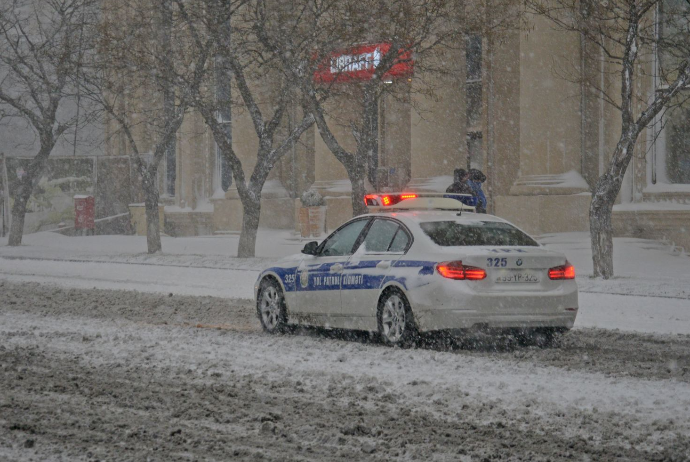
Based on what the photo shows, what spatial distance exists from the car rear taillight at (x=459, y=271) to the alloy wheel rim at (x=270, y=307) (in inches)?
98.9

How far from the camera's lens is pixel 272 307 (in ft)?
37.9

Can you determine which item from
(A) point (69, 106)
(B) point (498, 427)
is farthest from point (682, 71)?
(A) point (69, 106)

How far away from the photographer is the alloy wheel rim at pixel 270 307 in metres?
11.4

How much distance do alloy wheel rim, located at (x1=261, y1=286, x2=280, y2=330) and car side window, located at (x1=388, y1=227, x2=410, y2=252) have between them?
172cm

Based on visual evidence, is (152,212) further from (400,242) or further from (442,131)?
(400,242)

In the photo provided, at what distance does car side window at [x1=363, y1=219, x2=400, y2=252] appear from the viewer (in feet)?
34.5

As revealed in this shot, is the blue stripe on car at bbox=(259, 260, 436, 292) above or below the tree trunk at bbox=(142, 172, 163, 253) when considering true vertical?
below

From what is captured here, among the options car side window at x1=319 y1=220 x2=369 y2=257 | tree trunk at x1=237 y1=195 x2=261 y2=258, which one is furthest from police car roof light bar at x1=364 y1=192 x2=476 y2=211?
tree trunk at x1=237 y1=195 x2=261 y2=258

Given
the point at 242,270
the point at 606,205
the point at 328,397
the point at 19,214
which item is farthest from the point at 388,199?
the point at 19,214

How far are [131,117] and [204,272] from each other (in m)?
20.6

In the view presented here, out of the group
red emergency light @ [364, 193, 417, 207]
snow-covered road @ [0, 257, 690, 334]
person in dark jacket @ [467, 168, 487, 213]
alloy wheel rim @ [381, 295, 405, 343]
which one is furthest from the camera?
person in dark jacket @ [467, 168, 487, 213]

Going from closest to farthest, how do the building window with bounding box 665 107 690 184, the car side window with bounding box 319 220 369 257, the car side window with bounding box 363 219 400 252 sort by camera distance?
the car side window with bounding box 363 219 400 252
the car side window with bounding box 319 220 369 257
the building window with bounding box 665 107 690 184

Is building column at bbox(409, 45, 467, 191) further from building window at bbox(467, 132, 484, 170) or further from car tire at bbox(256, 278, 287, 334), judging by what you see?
car tire at bbox(256, 278, 287, 334)

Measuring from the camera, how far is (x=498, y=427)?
6305 millimetres
